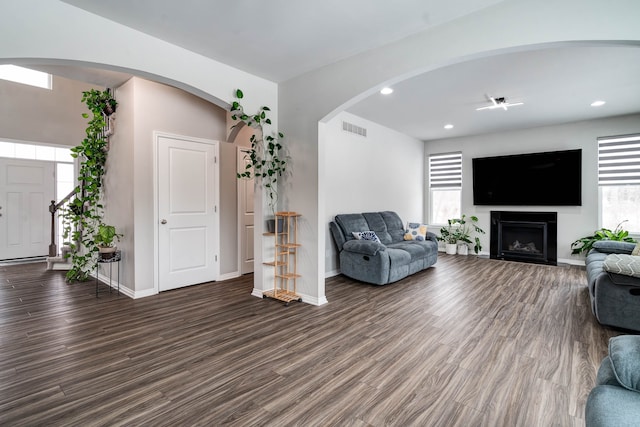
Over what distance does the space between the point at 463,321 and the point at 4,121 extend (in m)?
7.89

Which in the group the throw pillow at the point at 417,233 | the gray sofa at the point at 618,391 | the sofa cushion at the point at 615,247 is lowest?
the gray sofa at the point at 618,391

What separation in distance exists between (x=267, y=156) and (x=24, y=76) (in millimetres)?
5519

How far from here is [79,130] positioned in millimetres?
6301

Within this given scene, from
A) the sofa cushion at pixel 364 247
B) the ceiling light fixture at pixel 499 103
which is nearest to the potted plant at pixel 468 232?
the ceiling light fixture at pixel 499 103

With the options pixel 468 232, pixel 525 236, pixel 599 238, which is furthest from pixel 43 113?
pixel 599 238

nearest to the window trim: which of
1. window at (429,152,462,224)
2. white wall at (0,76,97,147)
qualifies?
window at (429,152,462,224)

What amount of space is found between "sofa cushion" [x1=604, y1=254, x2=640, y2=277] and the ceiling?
6.68 feet

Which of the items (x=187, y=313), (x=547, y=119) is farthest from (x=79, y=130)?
(x=547, y=119)

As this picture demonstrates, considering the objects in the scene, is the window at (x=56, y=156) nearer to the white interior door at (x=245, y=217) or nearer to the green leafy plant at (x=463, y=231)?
the white interior door at (x=245, y=217)

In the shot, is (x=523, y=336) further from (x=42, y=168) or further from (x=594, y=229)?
(x=42, y=168)

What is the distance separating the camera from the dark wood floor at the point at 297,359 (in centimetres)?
179

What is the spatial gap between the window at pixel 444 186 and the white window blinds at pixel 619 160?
8.14 feet

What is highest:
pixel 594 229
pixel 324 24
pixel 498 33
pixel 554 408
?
pixel 324 24

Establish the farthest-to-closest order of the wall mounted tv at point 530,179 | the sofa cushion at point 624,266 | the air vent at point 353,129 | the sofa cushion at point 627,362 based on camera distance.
Result: the wall mounted tv at point 530,179 → the air vent at point 353,129 → the sofa cushion at point 624,266 → the sofa cushion at point 627,362
